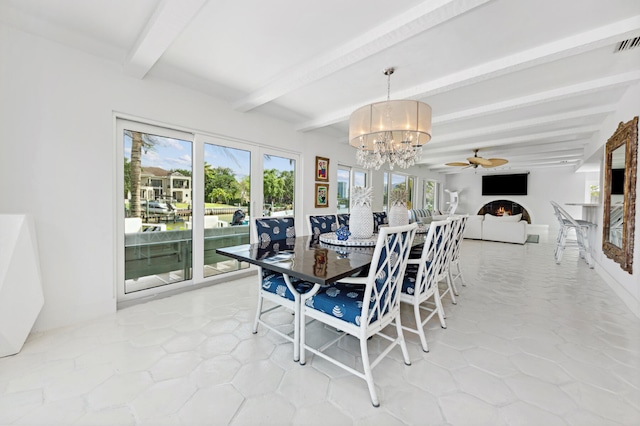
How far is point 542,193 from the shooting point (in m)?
9.64

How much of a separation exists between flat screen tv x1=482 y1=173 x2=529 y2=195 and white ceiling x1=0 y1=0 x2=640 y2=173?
24.5 ft

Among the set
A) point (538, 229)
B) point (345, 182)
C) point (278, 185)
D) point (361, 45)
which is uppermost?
point (361, 45)

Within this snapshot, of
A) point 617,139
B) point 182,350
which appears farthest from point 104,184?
point 617,139

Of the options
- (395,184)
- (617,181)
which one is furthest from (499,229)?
(617,181)

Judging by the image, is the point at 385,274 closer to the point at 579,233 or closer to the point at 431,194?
the point at 579,233

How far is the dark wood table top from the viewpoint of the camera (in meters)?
→ 1.41

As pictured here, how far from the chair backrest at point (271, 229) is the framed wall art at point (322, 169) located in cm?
207

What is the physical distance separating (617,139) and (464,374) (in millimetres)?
3851

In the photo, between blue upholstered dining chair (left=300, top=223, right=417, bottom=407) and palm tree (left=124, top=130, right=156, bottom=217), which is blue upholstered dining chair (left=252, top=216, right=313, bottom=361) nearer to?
blue upholstered dining chair (left=300, top=223, right=417, bottom=407)

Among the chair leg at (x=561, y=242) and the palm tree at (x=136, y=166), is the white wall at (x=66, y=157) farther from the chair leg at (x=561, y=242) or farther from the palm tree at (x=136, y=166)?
the chair leg at (x=561, y=242)

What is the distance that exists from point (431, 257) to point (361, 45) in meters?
1.77

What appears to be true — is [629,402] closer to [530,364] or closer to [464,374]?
[530,364]

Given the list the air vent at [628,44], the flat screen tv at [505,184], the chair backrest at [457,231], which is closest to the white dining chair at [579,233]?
the chair backrest at [457,231]

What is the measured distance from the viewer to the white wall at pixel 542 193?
9125mm
